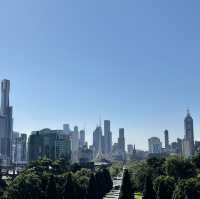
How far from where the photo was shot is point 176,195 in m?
73.2

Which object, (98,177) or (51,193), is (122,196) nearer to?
(51,193)

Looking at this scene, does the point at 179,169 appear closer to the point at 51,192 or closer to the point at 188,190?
the point at 188,190

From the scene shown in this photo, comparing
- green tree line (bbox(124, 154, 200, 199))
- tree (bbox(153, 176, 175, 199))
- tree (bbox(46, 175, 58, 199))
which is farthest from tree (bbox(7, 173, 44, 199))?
tree (bbox(153, 176, 175, 199))

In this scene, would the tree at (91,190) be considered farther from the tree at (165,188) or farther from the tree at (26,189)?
the tree at (165,188)

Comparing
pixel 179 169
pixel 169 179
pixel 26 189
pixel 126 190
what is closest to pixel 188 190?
pixel 126 190

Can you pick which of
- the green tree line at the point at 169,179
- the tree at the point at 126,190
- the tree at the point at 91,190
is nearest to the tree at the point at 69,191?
the tree at the point at 91,190

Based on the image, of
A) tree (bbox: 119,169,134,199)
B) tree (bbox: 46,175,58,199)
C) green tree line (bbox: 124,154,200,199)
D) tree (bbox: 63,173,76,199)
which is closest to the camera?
tree (bbox: 119,169,134,199)

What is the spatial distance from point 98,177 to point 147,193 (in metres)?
28.9

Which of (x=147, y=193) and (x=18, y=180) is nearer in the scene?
(x=147, y=193)

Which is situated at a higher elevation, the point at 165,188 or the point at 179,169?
the point at 179,169

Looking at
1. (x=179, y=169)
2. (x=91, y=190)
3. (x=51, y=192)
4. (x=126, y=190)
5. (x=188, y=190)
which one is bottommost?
(x=91, y=190)

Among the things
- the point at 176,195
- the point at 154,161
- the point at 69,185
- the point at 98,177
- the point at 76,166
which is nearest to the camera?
the point at 176,195

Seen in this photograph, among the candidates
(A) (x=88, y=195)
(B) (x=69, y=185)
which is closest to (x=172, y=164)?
(A) (x=88, y=195)

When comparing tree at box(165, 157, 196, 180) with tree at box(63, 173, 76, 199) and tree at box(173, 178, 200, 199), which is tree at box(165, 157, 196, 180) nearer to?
tree at box(173, 178, 200, 199)
